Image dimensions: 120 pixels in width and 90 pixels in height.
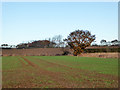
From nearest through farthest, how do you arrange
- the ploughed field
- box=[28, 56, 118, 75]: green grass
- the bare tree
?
the ploughed field
box=[28, 56, 118, 75]: green grass
the bare tree

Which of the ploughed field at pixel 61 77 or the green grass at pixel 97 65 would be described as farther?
the green grass at pixel 97 65

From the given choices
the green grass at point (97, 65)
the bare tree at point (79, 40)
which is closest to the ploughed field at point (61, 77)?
the green grass at point (97, 65)

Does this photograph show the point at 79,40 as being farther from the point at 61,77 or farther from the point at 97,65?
the point at 61,77

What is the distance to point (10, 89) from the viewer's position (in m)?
9.24

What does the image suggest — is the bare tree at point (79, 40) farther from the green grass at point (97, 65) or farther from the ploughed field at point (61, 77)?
the ploughed field at point (61, 77)

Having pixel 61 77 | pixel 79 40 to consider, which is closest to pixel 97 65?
pixel 61 77

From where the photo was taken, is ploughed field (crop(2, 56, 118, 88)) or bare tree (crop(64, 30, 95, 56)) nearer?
ploughed field (crop(2, 56, 118, 88))

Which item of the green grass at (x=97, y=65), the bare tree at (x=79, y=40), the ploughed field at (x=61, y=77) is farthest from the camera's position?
the bare tree at (x=79, y=40)

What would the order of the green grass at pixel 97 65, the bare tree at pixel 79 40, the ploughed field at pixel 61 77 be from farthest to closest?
the bare tree at pixel 79 40 → the green grass at pixel 97 65 → the ploughed field at pixel 61 77

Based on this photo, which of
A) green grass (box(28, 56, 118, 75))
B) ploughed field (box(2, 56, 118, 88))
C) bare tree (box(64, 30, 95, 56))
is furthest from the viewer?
bare tree (box(64, 30, 95, 56))

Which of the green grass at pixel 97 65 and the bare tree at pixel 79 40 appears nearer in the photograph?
the green grass at pixel 97 65

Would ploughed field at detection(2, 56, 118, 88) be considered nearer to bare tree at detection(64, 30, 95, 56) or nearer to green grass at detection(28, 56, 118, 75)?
green grass at detection(28, 56, 118, 75)

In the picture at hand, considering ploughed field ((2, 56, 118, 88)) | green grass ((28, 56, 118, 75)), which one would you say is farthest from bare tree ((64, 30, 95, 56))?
ploughed field ((2, 56, 118, 88))

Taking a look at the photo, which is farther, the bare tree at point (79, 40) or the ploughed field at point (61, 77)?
the bare tree at point (79, 40)
